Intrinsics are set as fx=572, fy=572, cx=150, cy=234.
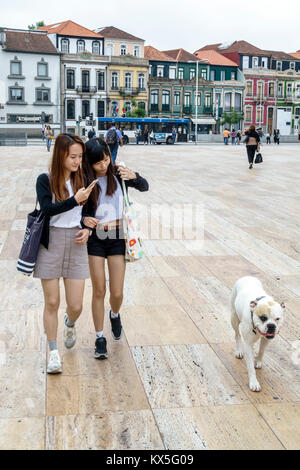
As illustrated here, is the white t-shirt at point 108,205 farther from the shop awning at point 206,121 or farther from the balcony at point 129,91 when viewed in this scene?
the shop awning at point 206,121

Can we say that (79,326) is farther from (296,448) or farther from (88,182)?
(296,448)

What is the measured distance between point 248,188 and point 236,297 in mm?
10650

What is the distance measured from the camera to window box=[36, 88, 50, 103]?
6261 cm

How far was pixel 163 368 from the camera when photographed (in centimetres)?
407

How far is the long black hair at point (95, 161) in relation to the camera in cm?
390

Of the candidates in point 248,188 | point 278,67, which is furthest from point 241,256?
point 278,67

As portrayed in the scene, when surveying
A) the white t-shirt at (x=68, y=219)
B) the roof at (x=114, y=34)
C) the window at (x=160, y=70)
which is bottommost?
the white t-shirt at (x=68, y=219)

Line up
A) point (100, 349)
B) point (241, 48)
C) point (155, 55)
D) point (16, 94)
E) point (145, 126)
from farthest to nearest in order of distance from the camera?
point (241, 48) → point (155, 55) → point (16, 94) → point (145, 126) → point (100, 349)

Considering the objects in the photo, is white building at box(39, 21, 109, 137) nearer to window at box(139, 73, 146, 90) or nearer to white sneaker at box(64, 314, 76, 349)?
window at box(139, 73, 146, 90)

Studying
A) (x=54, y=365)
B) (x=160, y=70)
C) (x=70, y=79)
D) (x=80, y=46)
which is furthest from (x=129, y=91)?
(x=54, y=365)

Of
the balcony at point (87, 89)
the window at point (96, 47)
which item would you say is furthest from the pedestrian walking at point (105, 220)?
→ the window at point (96, 47)

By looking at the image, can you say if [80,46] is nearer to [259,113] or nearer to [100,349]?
[259,113]

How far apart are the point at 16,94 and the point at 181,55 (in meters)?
22.8
